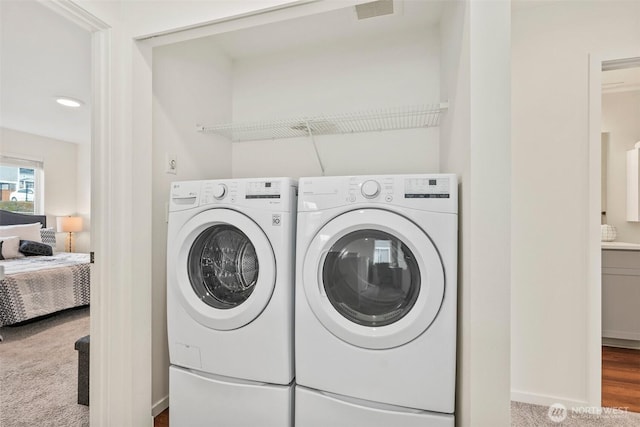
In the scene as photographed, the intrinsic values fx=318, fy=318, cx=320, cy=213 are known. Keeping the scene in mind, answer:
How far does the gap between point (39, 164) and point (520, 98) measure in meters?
6.18

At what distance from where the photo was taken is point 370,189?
1.31 meters

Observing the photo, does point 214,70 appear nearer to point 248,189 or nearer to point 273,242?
point 248,189

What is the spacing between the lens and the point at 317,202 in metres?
1.37

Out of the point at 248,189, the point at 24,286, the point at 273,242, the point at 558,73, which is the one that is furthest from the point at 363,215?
the point at 24,286

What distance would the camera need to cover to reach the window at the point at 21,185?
14.9 feet

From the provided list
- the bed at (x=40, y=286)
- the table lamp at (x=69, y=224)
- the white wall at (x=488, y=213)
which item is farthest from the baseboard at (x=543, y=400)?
the table lamp at (x=69, y=224)

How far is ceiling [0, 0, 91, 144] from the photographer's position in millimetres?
1924

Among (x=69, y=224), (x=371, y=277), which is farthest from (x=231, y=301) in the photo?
(x=69, y=224)

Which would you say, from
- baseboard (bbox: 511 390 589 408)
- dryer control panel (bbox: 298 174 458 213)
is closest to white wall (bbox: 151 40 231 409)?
dryer control panel (bbox: 298 174 458 213)

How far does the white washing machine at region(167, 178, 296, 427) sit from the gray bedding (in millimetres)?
2334

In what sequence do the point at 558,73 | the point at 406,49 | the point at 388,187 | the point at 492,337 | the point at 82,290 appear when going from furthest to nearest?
the point at 82,290 < the point at 406,49 < the point at 558,73 < the point at 388,187 < the point at 492,337

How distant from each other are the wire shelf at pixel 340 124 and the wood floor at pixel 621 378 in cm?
192

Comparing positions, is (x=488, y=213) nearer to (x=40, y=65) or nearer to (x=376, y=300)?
(x=376, y=300)

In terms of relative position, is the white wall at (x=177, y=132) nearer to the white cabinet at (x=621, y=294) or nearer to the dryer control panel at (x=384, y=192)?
the dryer control panel at (x=384, y=192)
